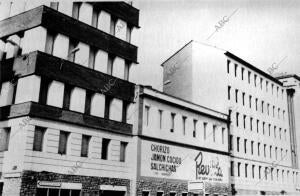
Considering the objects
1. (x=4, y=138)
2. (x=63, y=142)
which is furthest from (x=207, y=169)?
(x=4, y=138)

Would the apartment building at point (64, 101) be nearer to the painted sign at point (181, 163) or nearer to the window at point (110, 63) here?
the window at point (110, 63)

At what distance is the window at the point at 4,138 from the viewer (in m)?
24.5

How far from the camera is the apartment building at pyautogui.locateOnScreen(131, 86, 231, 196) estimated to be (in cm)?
3030

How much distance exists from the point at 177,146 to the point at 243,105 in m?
17.0

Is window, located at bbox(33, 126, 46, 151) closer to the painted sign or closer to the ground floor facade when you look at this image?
the ground floor facade

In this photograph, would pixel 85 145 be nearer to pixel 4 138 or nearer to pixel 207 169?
pixel 4 138

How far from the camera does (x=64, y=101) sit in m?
25.8

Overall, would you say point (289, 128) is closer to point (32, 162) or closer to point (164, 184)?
point (164, 184)

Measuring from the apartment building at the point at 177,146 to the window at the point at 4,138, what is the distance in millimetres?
9823

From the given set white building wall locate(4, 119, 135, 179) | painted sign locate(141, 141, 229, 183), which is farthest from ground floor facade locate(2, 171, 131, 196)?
painted sign locate(141, 141, 229, 183)

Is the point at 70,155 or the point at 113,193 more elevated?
the point at 70,155

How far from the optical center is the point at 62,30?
85.2 ft

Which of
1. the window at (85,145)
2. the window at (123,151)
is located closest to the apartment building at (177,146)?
the window at (123,151)

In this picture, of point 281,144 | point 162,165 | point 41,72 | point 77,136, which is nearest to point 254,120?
point 281,144
